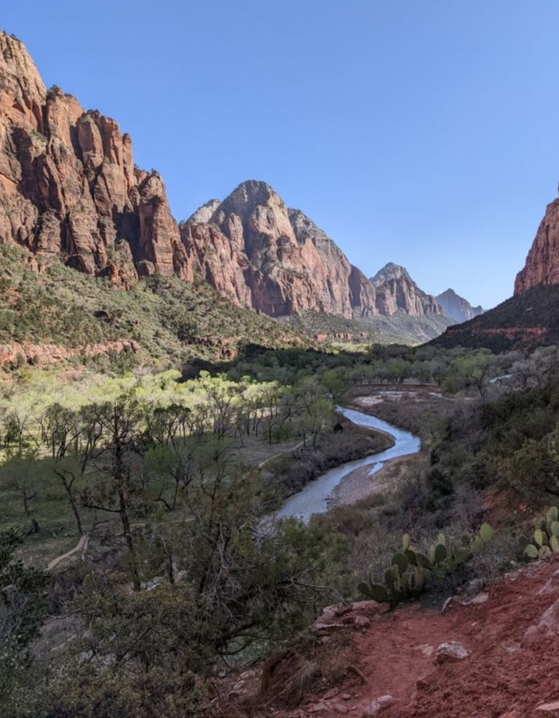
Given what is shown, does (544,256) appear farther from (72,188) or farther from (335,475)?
Answer: (72,188)

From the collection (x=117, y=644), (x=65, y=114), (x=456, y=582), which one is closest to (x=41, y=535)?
(x=117, y=644)

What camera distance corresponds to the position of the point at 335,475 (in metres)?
33.6

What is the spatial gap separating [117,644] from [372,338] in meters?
184

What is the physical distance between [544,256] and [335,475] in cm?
11369

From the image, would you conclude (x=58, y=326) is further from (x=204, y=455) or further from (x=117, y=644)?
(x=117, y=644)

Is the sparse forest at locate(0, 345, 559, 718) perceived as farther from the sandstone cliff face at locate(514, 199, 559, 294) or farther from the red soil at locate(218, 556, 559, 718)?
the sandstone cliff face at locate(514, 199, 559, 294)

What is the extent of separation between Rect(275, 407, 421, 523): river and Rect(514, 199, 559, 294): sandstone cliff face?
83.2 meters

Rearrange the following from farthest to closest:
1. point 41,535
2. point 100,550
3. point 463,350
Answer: point 463,350 < point 41,535 < point 100,550

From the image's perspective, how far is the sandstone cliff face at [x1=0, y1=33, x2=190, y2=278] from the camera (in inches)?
3524

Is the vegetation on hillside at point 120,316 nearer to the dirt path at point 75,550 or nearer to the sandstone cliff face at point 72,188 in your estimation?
the sandstone cliff face at point 72,188

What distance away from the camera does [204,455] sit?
1213 inches

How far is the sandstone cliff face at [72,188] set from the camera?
8950 cm

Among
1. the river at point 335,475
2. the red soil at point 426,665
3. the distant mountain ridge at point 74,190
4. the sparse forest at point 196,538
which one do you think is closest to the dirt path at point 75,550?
the sparse forest at point 196,538

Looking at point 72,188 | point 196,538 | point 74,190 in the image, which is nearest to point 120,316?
point 72,188
